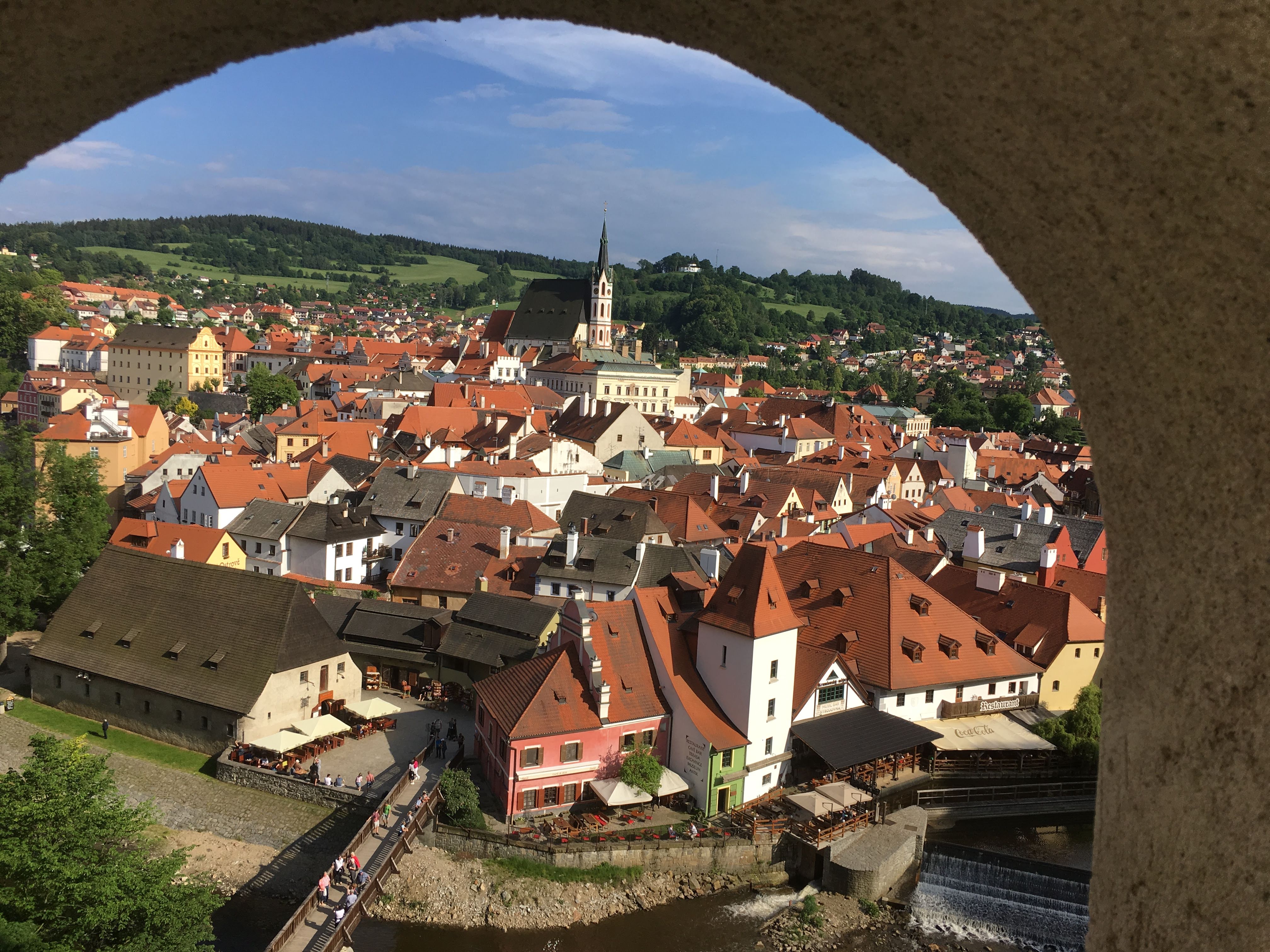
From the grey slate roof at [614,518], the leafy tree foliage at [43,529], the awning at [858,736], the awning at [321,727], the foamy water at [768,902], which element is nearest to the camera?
the foamy water at [768,902]

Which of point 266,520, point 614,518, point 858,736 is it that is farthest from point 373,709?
point 614,518

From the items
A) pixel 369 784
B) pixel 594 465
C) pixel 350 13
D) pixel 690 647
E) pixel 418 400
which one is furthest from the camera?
pixel 418 400

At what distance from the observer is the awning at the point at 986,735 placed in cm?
2214

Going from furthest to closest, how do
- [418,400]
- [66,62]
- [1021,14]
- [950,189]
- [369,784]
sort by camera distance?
[418,400], [369,784], [950,189], [66,62], [1021,14]

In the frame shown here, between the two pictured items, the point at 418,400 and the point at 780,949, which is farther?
the point at 418,400

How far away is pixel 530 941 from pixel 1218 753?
1680 cm

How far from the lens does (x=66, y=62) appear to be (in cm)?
171

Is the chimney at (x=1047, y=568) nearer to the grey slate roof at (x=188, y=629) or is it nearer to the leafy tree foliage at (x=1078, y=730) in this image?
the leafy tree foliage at (x=1078, y=730)

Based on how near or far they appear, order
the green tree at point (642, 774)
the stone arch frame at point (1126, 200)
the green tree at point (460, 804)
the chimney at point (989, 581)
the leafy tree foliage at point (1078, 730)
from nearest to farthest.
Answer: the stone arch frame at point (1126, 200)
the green tree at point (460, 804)
the green tree at point (642, 774)
the leafy tree foliage at point (1078, 730)
the chimney at point (989, 581)

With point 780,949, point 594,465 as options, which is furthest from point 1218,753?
point 594,465

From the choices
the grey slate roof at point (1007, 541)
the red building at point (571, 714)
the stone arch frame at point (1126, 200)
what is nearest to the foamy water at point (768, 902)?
the red building at point (571, 714)

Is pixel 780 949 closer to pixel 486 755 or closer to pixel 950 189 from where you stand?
pixel 486 755

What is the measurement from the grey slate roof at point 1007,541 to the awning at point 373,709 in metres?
19.9

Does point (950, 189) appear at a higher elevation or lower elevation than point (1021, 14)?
lower
